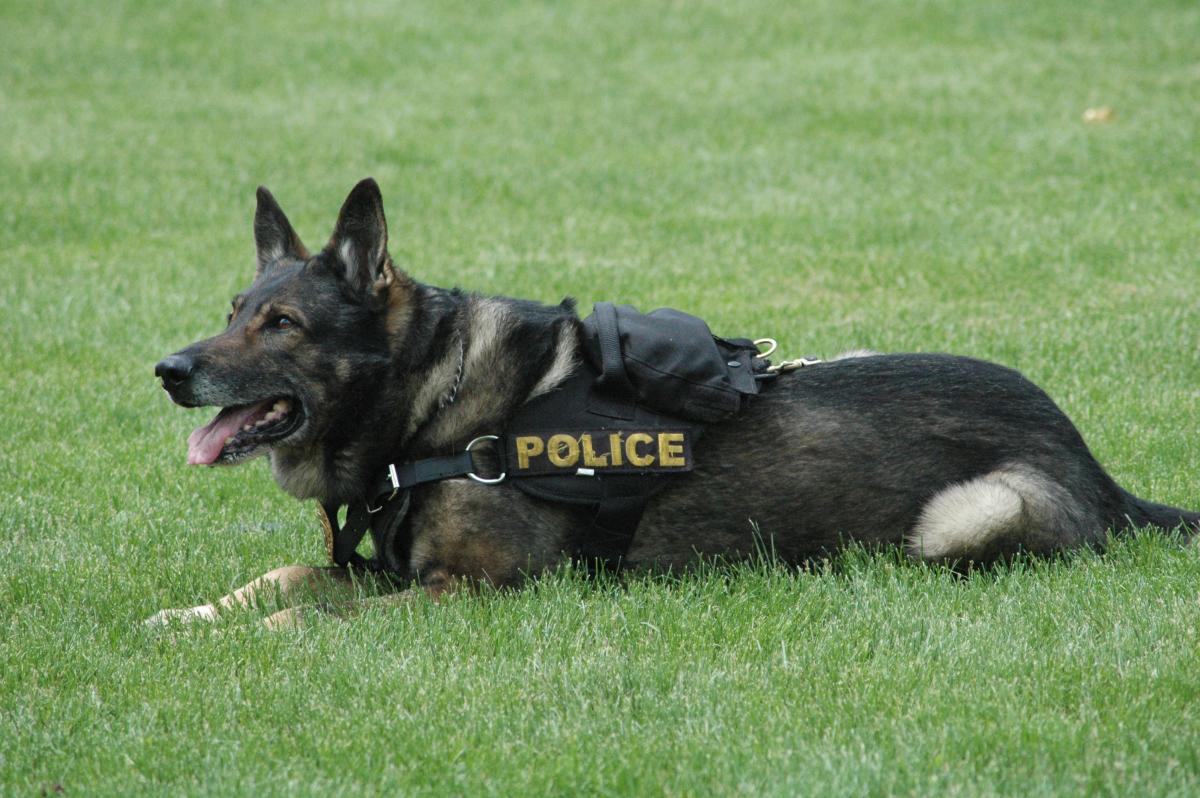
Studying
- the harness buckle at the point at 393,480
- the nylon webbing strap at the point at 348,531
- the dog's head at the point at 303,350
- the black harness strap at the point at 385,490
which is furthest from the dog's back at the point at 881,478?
the dog's head at the point at 303,350

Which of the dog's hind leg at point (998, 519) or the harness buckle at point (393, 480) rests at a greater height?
the harness buckle at point (393, 480)

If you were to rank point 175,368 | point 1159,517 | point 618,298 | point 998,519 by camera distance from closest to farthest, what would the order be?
1. point 175,368
2. point 998,519
3. point 1159,517
4. point 618,298

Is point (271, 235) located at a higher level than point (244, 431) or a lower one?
higher

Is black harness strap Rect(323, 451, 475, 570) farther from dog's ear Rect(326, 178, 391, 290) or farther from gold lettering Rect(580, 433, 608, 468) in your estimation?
dog's ear Rect(326, 178, 391, 290)

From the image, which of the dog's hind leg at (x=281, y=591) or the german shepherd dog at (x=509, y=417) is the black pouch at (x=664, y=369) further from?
the dog's hind leg at (x=281, y=591)

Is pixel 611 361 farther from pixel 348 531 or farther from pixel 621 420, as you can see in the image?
pixel 348 531

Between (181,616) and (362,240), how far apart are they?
150cm

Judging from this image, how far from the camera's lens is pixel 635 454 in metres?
4.96

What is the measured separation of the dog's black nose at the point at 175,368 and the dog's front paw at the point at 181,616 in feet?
2.69

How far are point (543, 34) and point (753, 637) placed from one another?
15.9 m

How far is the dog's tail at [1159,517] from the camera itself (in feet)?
17.3

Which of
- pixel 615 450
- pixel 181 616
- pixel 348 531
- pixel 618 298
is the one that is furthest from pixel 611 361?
pixel 618 298

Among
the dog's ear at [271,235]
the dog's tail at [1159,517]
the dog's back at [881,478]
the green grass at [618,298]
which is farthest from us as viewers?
the dog's ear at [271,235]

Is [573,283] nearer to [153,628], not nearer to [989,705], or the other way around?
[153,628]
